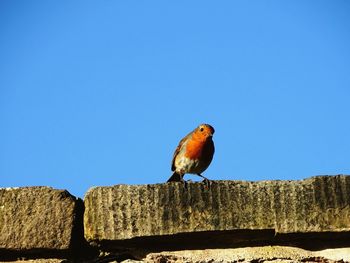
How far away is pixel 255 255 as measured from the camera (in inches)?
117

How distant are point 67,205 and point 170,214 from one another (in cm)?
53

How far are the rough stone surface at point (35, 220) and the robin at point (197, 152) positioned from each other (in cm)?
365

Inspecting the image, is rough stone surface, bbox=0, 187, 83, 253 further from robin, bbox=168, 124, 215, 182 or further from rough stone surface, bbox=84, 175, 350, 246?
robin, bbox=168, 124, 215, 182

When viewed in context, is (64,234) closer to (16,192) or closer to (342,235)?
(16,192)

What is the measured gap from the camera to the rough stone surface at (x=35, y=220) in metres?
2.92

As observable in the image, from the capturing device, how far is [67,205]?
3.00m

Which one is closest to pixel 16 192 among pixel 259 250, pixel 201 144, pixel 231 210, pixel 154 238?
pixel 154 238

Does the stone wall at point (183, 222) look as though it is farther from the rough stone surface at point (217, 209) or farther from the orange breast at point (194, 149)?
the orange breast at point (194, 149)

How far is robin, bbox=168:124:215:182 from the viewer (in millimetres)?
6629

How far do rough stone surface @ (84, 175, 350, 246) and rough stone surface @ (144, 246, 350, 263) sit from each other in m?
0.09

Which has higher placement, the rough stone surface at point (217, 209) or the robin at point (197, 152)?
the robin at point (197, 152)

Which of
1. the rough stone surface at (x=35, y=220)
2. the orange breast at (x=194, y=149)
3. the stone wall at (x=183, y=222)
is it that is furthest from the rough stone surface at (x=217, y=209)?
the orange breast at (x=194, y=149)

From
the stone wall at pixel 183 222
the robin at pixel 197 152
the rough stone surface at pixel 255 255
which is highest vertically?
the robin at pixel 197 152

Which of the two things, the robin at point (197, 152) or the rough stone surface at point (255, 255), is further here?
the robin at point (197, 152)
